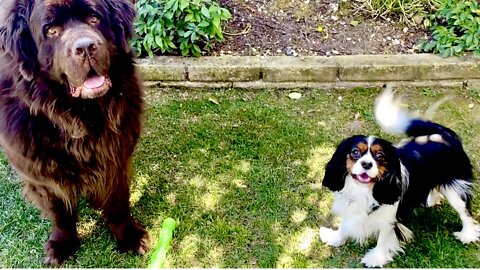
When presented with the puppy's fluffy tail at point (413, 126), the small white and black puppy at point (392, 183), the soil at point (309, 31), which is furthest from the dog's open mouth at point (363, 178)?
the soil at point (309, 31)

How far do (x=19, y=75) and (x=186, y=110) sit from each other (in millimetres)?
1873

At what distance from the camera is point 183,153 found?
3818 millimetres

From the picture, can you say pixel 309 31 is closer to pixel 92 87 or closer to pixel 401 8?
pixel 401 8

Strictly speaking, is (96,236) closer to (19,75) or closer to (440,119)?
(19,75)

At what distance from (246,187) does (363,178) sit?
1.00 m

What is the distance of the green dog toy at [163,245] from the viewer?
10.0 ft

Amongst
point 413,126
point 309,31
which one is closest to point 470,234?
point 413,126

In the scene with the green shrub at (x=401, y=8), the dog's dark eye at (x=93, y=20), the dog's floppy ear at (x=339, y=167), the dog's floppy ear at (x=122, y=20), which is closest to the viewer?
the dog's dark eye at (x=93, y=20)

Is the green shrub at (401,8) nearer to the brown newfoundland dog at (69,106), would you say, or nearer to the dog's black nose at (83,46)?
the brown newfoundland dog at (69,106)

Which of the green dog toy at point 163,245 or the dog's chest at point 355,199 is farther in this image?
the green dog toy at point 163,245

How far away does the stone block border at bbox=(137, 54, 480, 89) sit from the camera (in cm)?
429

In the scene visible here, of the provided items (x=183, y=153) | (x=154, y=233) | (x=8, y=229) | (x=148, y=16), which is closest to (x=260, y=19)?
(x=148, y=16)

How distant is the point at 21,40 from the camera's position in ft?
7.56

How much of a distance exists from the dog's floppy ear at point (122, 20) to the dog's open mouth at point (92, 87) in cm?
20
